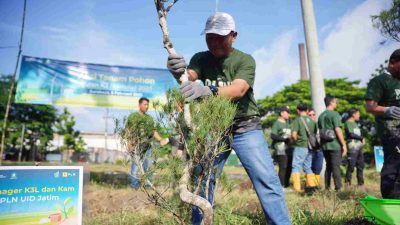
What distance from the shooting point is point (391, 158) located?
291 centimetres

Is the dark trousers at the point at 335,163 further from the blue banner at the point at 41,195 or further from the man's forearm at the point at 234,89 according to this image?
the blue banner at the point at 41,195

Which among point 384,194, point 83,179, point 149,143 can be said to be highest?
point 149,143

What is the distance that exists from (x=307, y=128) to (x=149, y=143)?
4.50 metres

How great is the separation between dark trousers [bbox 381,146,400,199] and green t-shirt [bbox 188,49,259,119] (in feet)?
4.78

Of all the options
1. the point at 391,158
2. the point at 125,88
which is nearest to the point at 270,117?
the point at 125,88

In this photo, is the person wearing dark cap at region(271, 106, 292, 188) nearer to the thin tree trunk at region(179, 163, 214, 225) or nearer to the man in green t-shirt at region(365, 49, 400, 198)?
the man in green t-shirt at region(365, 49, 400, 198)

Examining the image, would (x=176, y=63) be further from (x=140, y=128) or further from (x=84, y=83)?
(x=84, y=83)

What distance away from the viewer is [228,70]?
8.04 feet

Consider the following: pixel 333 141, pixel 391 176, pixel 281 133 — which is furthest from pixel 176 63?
pixel 281 133

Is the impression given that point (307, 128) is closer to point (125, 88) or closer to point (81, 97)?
point (125, 88)

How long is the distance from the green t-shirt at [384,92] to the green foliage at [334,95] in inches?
1052

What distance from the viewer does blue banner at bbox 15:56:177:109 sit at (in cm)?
806

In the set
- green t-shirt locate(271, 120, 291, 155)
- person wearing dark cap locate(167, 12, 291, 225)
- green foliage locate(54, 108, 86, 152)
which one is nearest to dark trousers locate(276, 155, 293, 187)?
green t-shirt locate(271, 120, 291, 155)

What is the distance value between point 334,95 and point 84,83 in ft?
89.7
